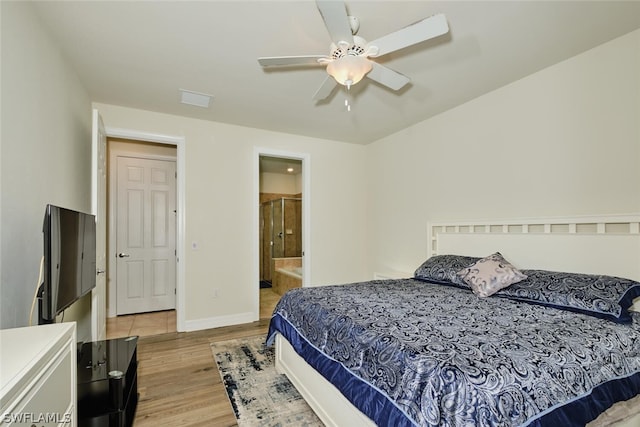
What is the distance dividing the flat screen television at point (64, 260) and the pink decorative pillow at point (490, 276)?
2.72m

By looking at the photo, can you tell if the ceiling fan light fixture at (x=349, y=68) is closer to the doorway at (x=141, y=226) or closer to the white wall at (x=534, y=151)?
the white wall at (x=534, y=151)

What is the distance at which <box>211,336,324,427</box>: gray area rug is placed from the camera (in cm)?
199

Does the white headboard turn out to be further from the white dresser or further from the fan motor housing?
the white dresser

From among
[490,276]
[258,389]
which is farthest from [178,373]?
[490,276]

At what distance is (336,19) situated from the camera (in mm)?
1590

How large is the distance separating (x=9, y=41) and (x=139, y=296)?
149 inches

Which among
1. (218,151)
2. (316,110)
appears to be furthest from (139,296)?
(316,110)

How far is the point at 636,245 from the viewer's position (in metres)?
2.08

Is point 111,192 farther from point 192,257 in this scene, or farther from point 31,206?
point 31,206

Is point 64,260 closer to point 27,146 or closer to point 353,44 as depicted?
point 27,146

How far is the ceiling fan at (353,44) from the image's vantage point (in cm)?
157

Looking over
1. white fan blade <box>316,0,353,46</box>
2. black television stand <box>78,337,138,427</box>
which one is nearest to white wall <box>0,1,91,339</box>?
black television stand <box>78,337,138,427</box>

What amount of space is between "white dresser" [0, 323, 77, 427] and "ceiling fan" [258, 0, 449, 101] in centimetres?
176

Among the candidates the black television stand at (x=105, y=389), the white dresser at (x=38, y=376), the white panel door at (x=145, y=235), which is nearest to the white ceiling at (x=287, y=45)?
the white panel door at (x=145, y=235)
